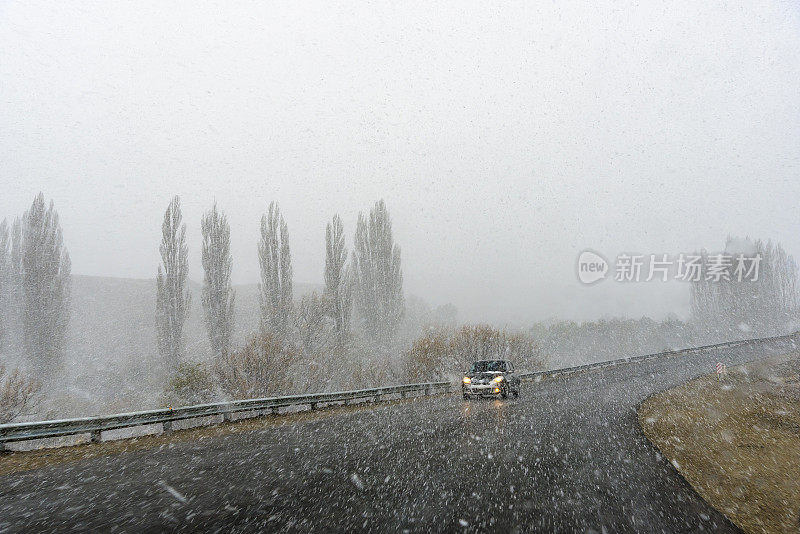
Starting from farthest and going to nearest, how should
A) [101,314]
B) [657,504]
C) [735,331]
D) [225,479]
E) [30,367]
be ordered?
[101,314]
[735,331]
[30,367]
[225,479]
[657,504]

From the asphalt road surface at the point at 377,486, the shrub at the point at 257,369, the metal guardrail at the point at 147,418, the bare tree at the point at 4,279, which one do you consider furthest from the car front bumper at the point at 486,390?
the bare tree at the point at 4,279

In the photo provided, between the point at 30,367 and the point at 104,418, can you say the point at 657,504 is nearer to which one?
the point at 104,418

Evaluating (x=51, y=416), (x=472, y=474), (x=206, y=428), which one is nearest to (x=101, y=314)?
(x=51, y=416)

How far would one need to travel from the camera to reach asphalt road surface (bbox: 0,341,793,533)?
4961mm

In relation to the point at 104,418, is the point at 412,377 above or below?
below

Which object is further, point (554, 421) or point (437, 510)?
point (554, 421)

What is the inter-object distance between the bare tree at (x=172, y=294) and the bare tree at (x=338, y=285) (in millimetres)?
11108

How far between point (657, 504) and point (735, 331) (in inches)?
3560

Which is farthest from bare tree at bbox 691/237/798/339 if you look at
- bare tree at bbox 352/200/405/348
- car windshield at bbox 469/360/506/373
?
car windshield at bbox 469/360/506/373

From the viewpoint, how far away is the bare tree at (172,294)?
107 ft

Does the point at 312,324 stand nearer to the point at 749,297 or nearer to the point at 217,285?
the point at 217,285

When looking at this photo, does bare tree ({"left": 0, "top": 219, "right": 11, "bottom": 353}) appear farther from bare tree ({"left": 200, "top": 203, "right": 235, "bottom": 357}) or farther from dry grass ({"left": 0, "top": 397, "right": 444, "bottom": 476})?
dry grass ({"left": 0, "top": 397, "right": 444, "bottom": 476})

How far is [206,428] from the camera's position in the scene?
45.9 feet

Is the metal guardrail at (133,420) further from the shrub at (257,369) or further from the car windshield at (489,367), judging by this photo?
the shrub at (257,369)
